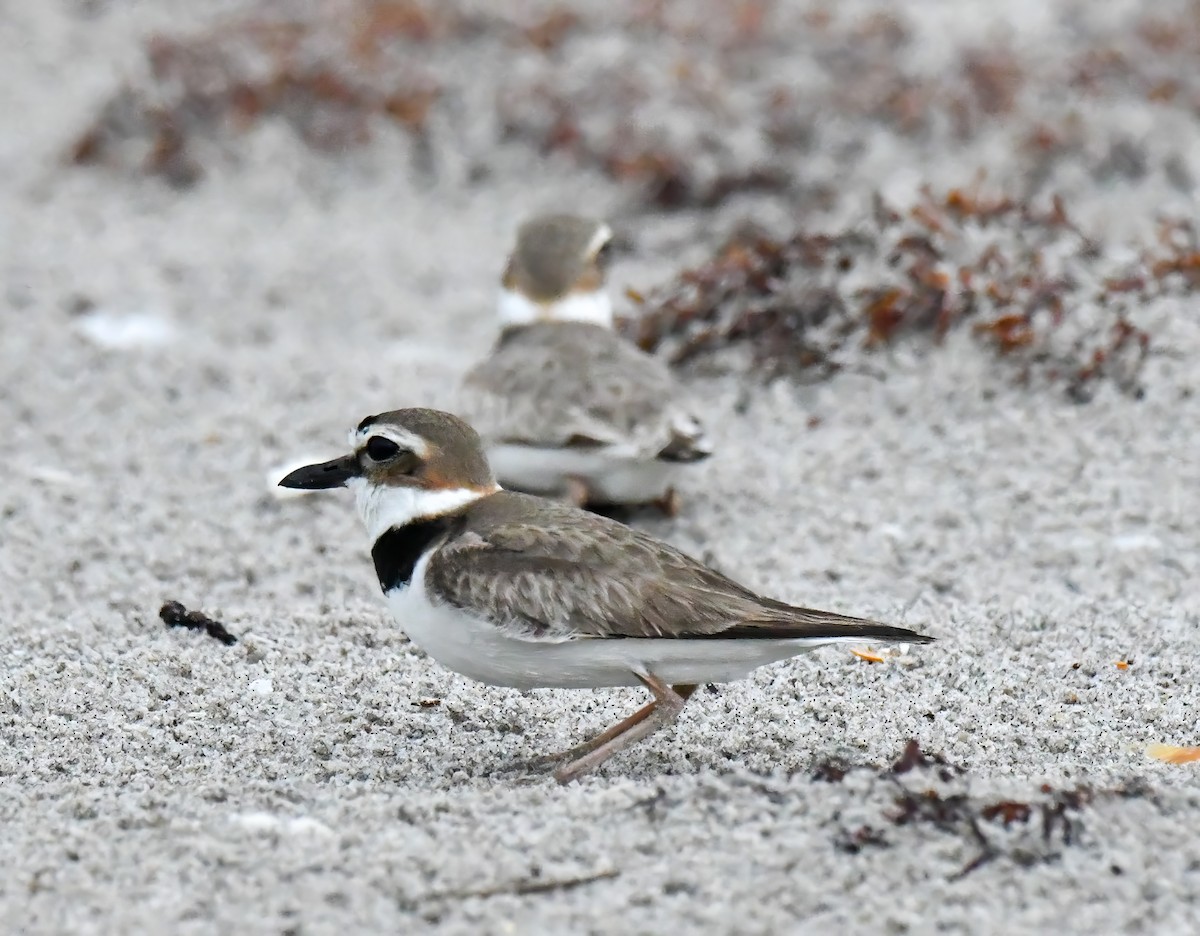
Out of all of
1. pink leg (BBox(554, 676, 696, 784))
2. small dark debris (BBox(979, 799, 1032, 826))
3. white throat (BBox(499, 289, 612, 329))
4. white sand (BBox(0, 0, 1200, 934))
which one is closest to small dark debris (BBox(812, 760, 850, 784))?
white sand (BBox(0, 0, 1200, 934))

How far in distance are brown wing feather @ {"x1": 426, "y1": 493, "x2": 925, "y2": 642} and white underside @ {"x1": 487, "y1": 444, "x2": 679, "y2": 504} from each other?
1.74 metres

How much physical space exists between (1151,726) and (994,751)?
44cm

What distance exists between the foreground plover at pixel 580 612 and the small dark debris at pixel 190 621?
0.87 meters

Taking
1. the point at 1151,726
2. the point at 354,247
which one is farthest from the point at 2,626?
the point at 354,247

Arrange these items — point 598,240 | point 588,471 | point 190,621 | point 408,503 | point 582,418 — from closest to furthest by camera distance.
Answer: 1. point 408,503
2. point 190,621
3. point 582,418
4. point 588,471
5. point 598,240

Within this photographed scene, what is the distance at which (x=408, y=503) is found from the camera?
13.6 ft

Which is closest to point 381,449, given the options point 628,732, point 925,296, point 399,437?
point 399,437

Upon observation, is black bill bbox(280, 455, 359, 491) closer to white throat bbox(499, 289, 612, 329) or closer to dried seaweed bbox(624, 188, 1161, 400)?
white throat bbox(499, 289, 612, 329)

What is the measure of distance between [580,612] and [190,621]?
60.4 inches

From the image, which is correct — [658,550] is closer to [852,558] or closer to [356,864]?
[356,864]

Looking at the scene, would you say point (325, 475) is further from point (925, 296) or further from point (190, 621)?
point (925, 296)

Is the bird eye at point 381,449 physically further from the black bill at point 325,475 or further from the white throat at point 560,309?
the white throat at point 560,309

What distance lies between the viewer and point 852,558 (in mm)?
5586

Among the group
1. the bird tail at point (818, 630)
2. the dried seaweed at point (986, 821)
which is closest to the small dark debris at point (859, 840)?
the dried seaweed at point (986, 821)
